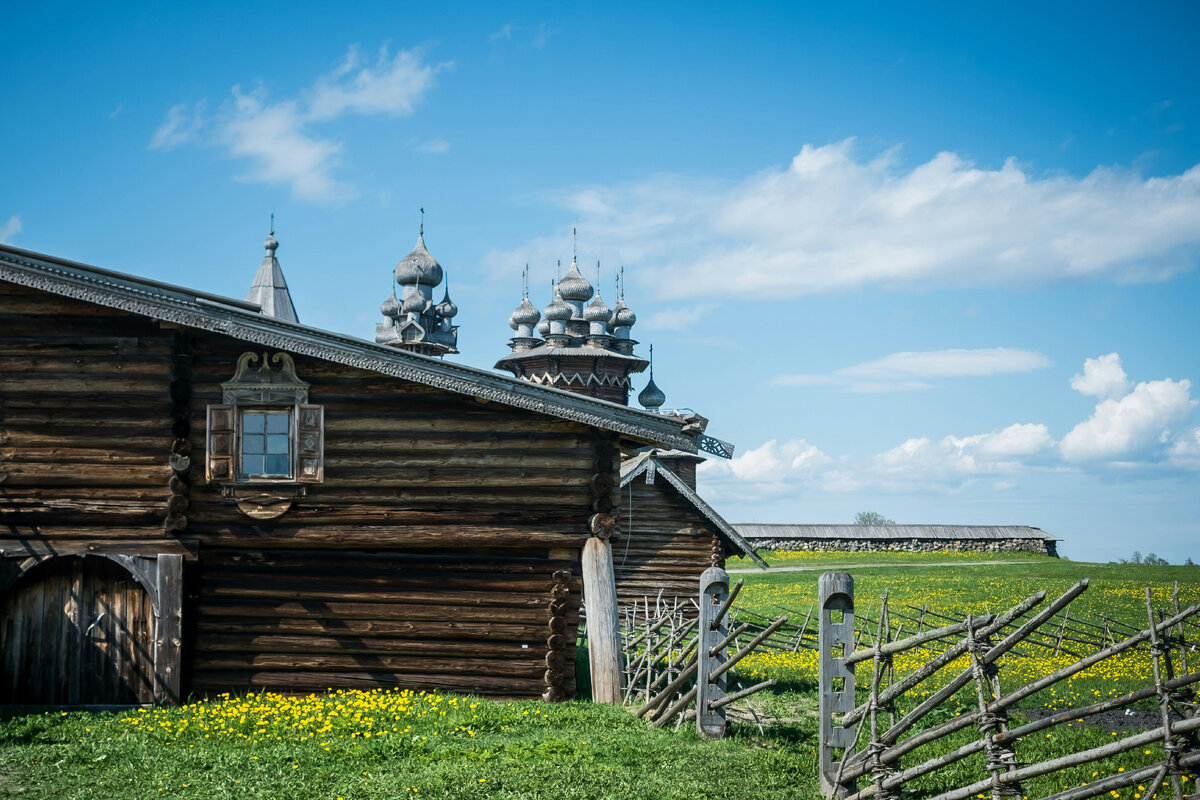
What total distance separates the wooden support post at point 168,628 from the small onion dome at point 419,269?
42.8 meters

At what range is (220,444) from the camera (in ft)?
46.7

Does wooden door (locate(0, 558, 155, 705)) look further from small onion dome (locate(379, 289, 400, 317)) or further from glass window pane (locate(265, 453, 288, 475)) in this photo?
small onion dome (locate(379, 289, 400, 317))

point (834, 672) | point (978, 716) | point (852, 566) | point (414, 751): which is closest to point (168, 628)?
point (414, 751)

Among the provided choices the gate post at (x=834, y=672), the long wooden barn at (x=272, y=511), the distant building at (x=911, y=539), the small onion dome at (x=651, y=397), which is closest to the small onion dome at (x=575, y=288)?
the small onion dome at (x=651, y=397)

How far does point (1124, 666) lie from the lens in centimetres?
1773

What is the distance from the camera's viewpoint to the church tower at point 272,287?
1204 inches

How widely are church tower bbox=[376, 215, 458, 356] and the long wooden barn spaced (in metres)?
40.3

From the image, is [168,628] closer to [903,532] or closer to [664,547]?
[664,547]

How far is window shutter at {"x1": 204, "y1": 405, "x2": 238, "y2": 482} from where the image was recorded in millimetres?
14195

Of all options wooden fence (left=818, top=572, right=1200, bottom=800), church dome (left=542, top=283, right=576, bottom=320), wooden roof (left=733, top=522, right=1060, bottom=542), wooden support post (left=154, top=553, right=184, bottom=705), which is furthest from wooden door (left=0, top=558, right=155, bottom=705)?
wooden roof (left=733, top=522, right=1060, bottom=542)

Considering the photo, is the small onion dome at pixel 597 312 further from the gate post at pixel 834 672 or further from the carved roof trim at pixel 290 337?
the gate post at pixel 834 672

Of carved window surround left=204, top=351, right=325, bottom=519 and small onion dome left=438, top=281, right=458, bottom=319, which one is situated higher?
small onion dome left=438, top=281, right=458, bottom=319

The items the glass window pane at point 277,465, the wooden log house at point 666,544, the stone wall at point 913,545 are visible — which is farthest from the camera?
the stone wall at point 913,545

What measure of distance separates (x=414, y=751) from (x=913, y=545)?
50.7 metres
